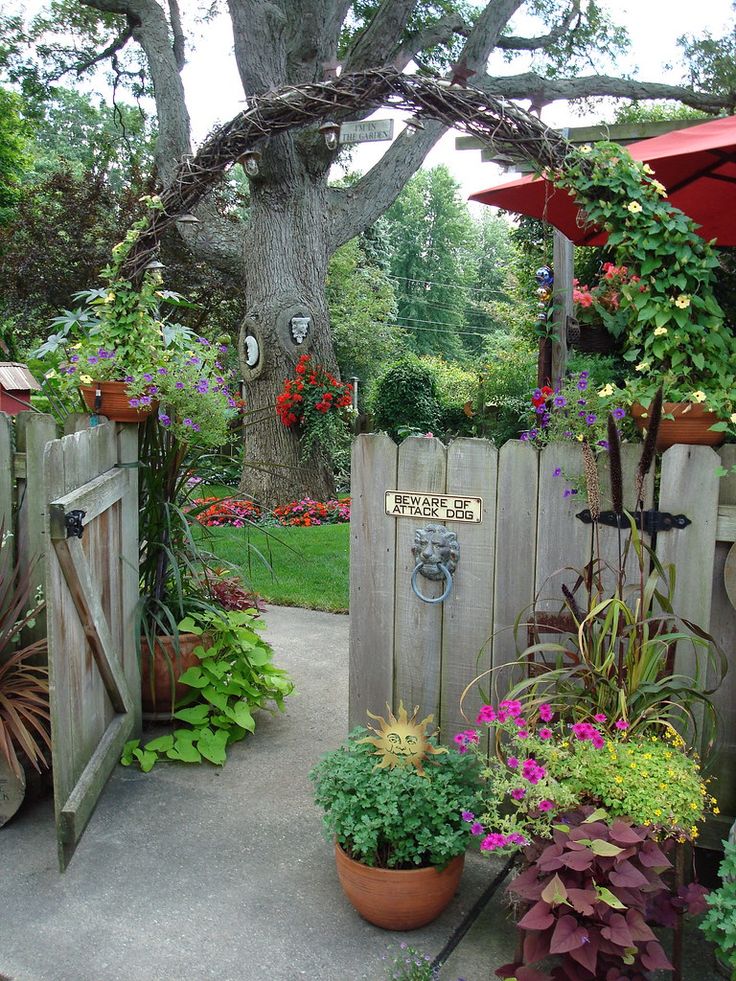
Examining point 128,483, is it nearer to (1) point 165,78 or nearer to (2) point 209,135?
(2) point 209,135

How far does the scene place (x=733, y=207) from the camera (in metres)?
4.39

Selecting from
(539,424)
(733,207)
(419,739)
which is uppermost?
(733,207)

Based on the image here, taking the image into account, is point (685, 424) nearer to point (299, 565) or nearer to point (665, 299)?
point (665, 299)

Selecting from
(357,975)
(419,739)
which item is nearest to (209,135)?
(419,739)

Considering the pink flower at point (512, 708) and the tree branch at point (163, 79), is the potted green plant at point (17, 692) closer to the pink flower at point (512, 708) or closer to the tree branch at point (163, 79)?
the pink flower at point (512, 708)

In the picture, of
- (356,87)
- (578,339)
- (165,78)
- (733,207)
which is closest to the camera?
(356,87)

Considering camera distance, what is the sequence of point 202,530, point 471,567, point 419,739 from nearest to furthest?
point 419,739, point 471,567, point 202,530

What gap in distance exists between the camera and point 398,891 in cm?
238

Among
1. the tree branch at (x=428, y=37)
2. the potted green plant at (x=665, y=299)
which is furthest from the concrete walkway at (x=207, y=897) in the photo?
the tree branch at (x=428, y=37)

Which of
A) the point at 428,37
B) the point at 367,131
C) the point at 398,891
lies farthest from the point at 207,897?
the point at 428,37

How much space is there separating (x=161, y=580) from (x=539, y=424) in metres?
1.85

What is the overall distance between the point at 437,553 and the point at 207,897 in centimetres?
131

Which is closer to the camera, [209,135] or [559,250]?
[209,135]

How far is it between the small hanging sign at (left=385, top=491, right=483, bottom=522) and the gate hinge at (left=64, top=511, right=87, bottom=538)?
1.04 meters
